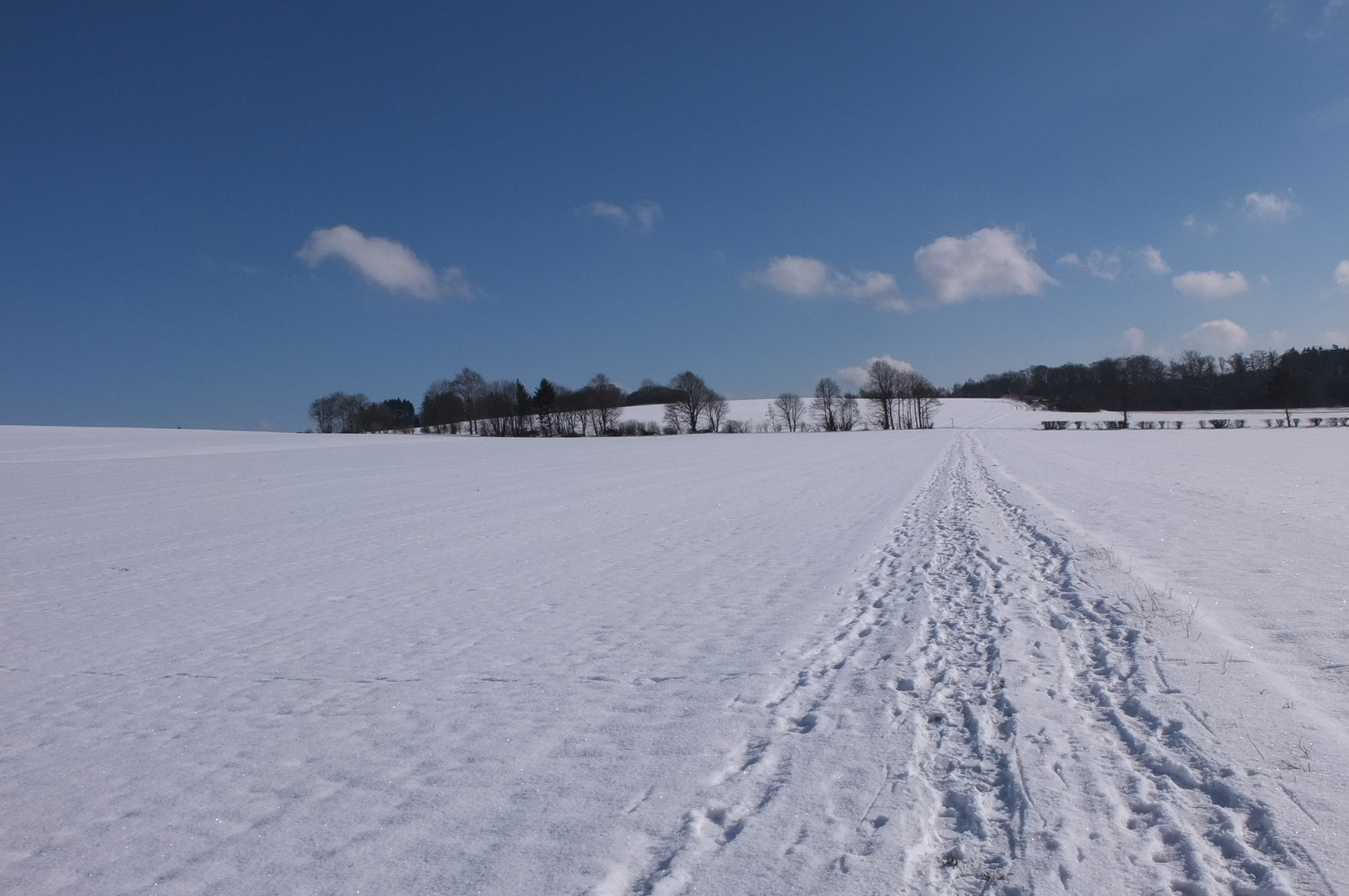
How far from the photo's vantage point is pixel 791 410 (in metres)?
124

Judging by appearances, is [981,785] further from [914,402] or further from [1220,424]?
[914,402]

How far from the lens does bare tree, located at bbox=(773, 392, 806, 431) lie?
121188 millimetres

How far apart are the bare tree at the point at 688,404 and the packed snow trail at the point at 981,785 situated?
102m

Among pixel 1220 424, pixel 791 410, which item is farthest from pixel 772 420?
pixel 1220 424

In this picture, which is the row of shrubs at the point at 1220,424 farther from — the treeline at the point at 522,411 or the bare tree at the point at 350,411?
the bare tree at the point at 350,411

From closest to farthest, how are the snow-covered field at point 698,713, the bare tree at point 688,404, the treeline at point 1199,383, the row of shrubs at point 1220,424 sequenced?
the snow-covered field at point 698,713 → the row of shrubs at point 1220,424 → the treeline at point 1199,383 → the bare tree at point 688,404

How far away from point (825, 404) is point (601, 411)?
4316 cm

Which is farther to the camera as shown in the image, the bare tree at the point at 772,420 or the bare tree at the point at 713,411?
the bare tree at the point at 772,420

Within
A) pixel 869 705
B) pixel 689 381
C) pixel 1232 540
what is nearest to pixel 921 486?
pixel 1232 540

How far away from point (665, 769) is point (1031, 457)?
3621 centimetres

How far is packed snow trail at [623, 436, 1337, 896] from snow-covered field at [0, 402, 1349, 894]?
0.07 feet

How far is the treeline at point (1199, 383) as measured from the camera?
90.5 m

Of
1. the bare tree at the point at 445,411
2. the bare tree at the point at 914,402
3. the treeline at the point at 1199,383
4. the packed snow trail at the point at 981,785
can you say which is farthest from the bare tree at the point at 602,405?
the packed snow trail at the point at 981,785

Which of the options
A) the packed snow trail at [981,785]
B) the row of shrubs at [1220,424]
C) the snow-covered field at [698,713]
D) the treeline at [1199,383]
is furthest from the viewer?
the treeline at [1199,383]
